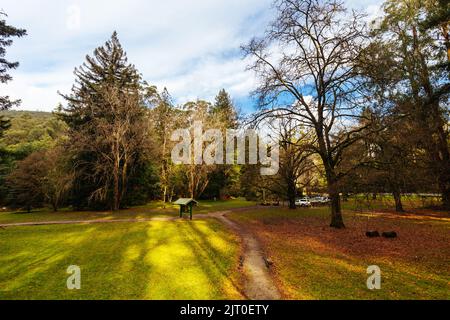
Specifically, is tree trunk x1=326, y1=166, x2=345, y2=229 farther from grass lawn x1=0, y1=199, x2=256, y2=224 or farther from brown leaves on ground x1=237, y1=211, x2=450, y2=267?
grass lawn x1=0, y1=199, x2=256, y2=224

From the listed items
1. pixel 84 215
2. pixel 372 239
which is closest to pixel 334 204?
pixel 372 239

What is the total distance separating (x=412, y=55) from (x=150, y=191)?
3919 cm

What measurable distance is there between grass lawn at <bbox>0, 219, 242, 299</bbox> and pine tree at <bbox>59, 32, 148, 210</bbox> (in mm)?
12580

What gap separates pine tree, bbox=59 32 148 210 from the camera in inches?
1096

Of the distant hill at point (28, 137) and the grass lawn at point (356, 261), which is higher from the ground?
the distant hill at point (28, 137)

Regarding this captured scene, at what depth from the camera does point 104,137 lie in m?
28.1

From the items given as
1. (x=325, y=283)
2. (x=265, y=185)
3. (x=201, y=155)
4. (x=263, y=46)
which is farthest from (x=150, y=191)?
(x=325, y=283)

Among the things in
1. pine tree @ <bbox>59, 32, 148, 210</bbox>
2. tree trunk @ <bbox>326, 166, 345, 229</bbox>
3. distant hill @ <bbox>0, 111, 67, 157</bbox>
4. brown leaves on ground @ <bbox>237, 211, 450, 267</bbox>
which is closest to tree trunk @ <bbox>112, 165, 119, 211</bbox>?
pine tree @ <bbox>59, 32, 148, 210</bbox>

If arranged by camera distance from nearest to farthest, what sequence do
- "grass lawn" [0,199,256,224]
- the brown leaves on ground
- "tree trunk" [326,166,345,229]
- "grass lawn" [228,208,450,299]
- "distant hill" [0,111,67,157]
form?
"grass lawn" [228,208,450,299], the brown leaves on ground, "tree trunk" [326,166,345,229], "grass lawn" [0,199,256,224], "distant hill" [0,111,67,157]

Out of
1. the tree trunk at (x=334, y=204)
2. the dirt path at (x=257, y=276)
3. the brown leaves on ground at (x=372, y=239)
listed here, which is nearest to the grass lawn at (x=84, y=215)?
the brown leaves on ground at (x=372, y=239)

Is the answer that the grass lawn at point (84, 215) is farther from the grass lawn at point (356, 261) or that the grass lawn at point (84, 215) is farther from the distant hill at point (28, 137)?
the grass lawn at point (356, 261)

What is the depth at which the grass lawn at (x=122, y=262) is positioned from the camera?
24.7 ft

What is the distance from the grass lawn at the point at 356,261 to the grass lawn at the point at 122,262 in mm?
2202
